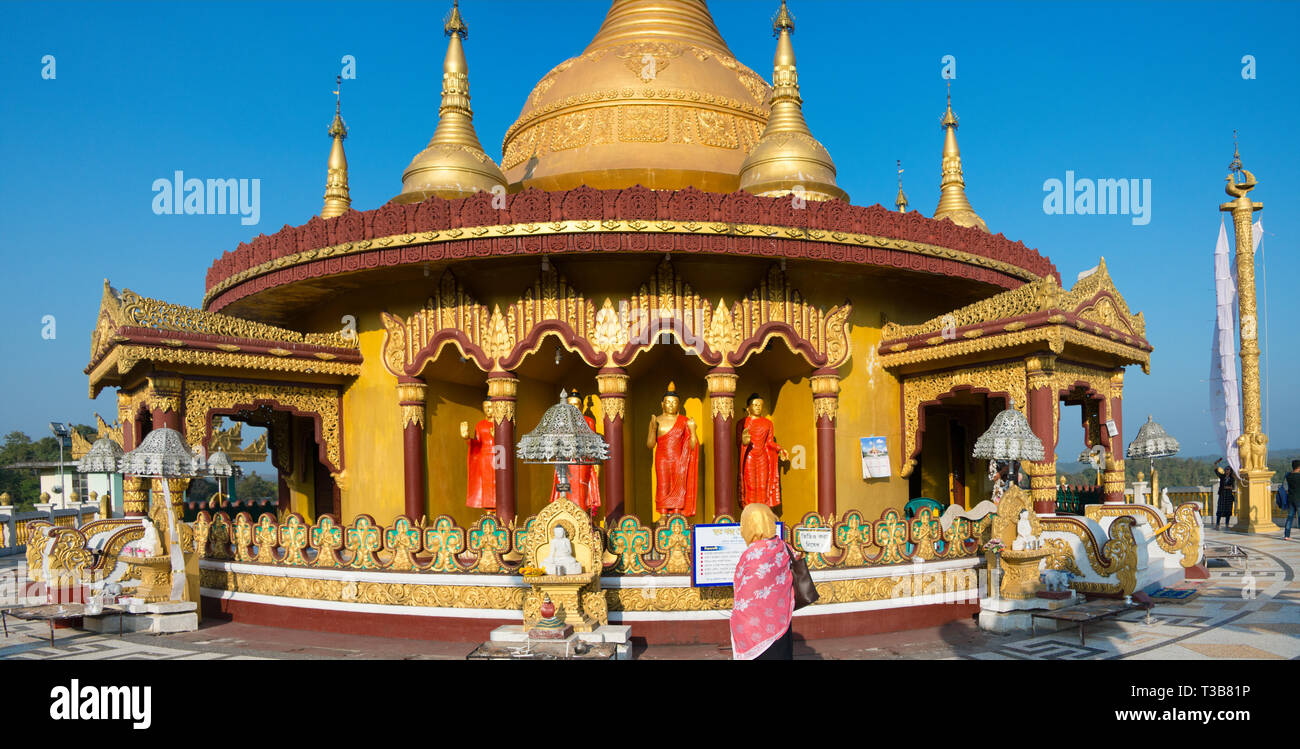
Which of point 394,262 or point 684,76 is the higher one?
point 684,76

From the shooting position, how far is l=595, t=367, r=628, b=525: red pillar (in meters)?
13.0

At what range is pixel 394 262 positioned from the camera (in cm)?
1266

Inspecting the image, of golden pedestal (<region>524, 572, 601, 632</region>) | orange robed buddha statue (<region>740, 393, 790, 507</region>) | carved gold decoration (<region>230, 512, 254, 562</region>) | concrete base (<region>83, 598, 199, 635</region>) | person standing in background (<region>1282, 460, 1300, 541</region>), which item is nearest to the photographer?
golden pedestal (<region>524, 572, 601, 632</region>)

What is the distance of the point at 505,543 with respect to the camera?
9891mm

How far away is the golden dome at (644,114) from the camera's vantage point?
1606 cm

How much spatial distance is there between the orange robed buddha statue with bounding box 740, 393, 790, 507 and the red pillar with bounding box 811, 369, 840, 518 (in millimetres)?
690

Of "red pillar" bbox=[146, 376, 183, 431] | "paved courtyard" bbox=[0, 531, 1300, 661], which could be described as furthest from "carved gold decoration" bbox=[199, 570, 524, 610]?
"red pillar" bbox=[146, 376, 183, 431]

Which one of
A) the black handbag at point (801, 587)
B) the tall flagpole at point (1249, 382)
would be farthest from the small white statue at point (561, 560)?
the tall flagpole at point (1249, 382)

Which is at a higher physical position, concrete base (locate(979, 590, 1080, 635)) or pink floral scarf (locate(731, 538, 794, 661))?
pink floral scarf (locate(731, 538, 794, 661))

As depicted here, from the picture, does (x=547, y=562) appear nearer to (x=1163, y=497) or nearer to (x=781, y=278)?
(x=781, y=278)

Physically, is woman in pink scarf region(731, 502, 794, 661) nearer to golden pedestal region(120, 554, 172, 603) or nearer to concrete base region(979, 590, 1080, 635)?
concrete base region(979, 590, 1080, 635)

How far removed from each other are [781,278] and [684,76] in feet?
18.7

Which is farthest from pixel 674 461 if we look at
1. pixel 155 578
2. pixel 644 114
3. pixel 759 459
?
pixel 155 578
